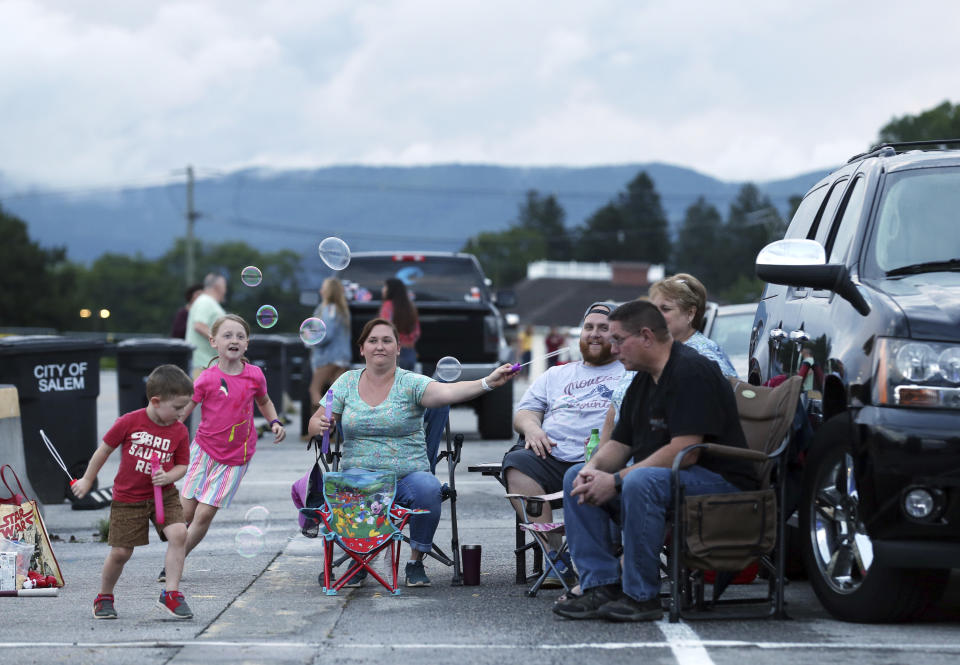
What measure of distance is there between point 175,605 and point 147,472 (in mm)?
642

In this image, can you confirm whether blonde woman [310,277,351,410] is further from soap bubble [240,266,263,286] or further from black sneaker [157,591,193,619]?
black sneaker [157,591,193,619]

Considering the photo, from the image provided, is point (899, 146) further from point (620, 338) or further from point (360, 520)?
point (360, 520)

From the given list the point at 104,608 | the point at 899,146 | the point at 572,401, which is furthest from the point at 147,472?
the point at 899,146

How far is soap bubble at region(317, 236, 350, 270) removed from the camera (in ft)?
33.6

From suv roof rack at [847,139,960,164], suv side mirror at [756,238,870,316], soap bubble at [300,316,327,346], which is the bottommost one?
soap bubble at [300,316,327,346]

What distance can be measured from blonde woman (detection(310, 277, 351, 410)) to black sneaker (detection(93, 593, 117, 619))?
874 cm

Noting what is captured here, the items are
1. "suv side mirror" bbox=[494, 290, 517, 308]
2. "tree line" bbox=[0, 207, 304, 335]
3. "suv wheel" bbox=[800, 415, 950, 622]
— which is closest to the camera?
"suv wheel" bbox=[800, 415, 950, 622]

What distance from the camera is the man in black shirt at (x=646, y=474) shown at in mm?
6348

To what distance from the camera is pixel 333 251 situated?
404 inches

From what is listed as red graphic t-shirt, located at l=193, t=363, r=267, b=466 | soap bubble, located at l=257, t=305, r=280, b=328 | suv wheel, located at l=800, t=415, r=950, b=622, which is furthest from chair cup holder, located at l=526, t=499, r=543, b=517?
soap bubble, located at l=257, t=305, r=280, b=328

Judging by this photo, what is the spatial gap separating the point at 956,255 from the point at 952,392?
1106 millimetres

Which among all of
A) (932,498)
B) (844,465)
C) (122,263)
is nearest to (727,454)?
(844,465)

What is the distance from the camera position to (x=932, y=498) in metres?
5.71

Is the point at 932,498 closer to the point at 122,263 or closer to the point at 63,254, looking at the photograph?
the point at 63,254
